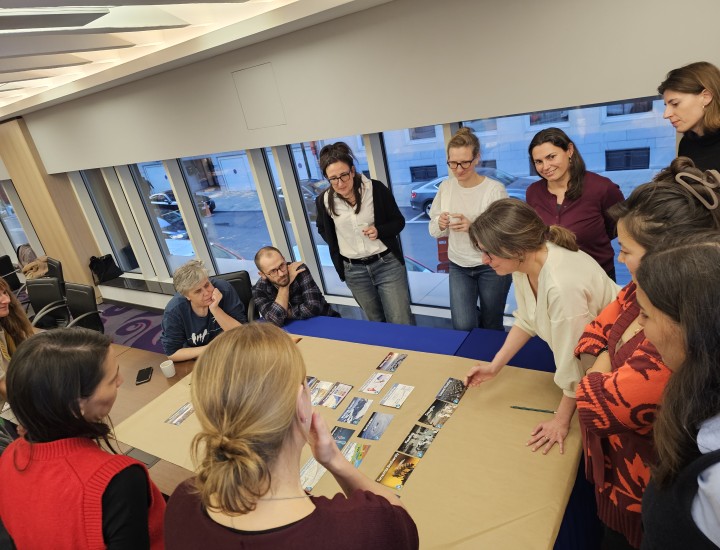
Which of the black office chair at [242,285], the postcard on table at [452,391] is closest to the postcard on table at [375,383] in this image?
the postcard on table at [452,391]

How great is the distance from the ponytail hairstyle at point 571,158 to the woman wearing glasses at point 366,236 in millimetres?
1095

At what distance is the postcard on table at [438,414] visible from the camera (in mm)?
1800

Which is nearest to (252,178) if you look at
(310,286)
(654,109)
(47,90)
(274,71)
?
(274,71)

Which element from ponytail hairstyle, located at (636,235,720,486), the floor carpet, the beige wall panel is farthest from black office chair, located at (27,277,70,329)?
ponytail hairstyle, located at (636,235,720,486)

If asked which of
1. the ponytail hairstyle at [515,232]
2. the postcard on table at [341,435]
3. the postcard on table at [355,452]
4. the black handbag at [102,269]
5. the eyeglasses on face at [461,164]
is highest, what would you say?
the eyeglasses on face at [461,164]

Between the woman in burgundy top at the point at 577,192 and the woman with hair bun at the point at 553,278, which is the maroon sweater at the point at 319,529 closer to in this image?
the woman with hair bun at the point at 553,278

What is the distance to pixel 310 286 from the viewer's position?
3184 mm

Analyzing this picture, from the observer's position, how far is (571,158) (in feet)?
7.77

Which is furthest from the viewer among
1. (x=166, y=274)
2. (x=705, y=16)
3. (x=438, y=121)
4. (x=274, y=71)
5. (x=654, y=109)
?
(x=166, y=274)

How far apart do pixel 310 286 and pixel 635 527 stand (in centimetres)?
227

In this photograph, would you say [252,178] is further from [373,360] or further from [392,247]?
[373,360]

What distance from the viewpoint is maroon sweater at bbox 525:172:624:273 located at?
2.35m

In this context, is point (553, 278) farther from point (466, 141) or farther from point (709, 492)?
point (466, 141)

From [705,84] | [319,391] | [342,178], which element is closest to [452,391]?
[319,391]
